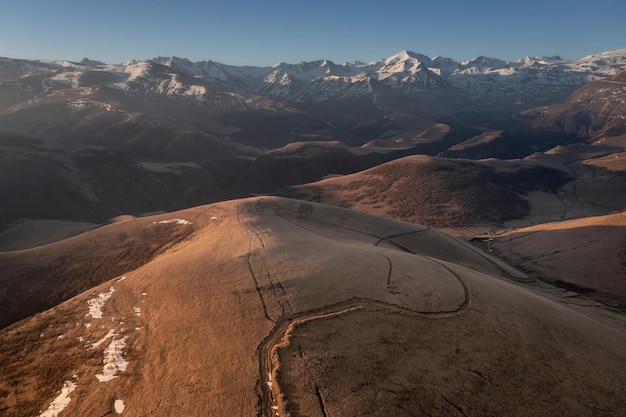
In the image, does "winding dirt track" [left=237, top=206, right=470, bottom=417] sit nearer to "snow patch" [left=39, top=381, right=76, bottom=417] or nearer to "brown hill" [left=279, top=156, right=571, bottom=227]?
"snow patch" [left=39, top=381, right=76, bottom=417]

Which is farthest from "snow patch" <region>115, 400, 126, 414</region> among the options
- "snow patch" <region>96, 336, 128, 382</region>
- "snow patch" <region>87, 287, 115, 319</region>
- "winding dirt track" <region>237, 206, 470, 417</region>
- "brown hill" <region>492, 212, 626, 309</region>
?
"brown hill" <region>492, 212, 626, 309</region>

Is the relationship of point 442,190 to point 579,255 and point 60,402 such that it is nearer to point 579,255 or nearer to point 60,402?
point 579,255

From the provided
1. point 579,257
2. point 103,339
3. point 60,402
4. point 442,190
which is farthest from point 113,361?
point 442,190

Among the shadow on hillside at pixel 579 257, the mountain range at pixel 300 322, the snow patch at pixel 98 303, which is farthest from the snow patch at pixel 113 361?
the shadow on hillside at pixel 579 257

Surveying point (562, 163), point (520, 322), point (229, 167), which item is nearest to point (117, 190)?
point (229, 167)

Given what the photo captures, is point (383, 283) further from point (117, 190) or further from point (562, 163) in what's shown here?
point (562, 163)

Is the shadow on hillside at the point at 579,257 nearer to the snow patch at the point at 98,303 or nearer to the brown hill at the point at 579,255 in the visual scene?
the brown hill at the point at 579,255
